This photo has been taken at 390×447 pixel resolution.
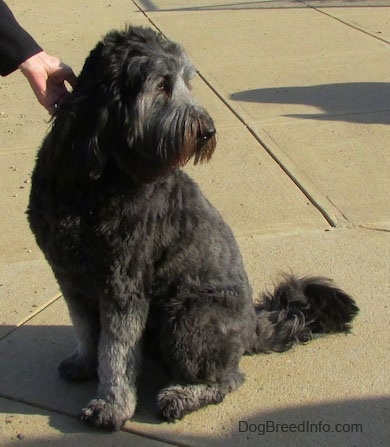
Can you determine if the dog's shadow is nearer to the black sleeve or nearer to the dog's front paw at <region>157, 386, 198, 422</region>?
the dog's front paw at <region>157, 386, 198, 422</region>

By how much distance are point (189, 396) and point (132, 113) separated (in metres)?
1.29

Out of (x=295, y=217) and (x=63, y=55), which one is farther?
(x=63, y=55)

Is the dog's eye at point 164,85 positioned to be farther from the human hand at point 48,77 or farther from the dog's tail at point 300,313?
the dog's tail at point 300,313

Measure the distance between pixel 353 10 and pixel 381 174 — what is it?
236 inches

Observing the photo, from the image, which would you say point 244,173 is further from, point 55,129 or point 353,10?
point 353,10

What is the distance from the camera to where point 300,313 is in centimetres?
395

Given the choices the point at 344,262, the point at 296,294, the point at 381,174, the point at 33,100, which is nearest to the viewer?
the point at 296,294

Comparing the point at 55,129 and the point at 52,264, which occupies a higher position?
the point at 55,129

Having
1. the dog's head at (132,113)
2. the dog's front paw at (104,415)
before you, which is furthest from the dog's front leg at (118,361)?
the dog's head at (132,113)

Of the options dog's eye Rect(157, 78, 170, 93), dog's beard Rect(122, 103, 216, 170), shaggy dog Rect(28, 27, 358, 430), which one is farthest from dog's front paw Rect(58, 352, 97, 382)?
dog's eye Rect(157, 78, 170, 93)

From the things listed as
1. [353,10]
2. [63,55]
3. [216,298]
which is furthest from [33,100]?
[353,10]

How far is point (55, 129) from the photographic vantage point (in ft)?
10.3

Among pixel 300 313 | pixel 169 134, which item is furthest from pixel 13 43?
pixel 300 313

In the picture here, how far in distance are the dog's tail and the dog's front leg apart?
712mm
